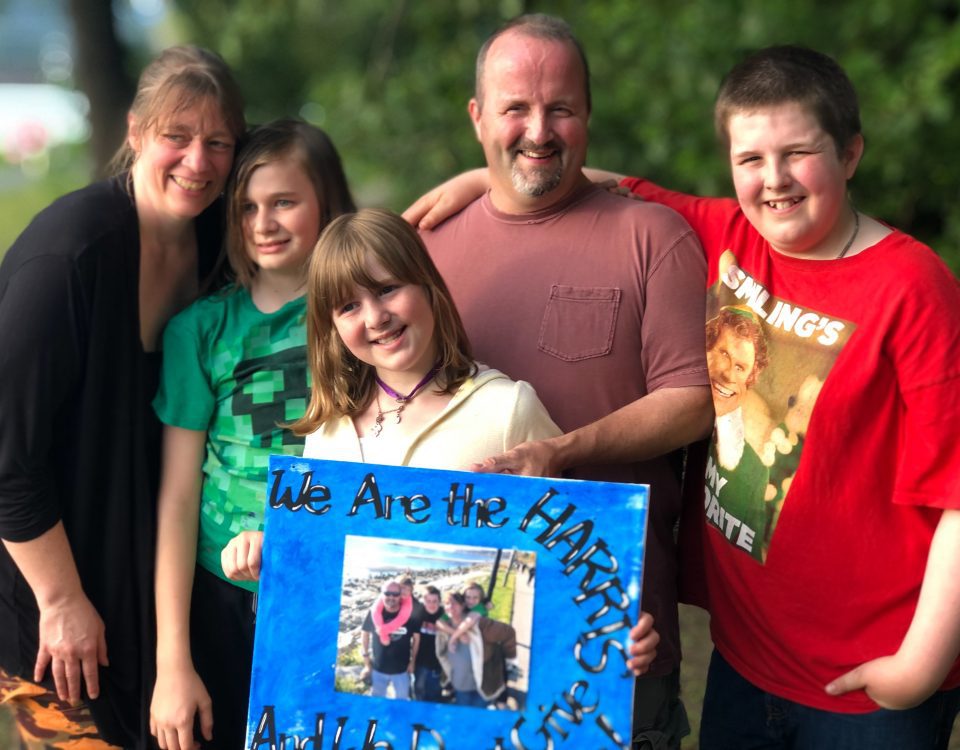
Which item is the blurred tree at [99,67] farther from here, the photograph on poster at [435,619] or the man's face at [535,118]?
the photograph on poster at [435,619]

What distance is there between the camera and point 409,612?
2.16 meters

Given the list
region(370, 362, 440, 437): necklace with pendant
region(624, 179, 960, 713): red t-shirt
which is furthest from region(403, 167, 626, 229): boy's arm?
region(624, 179, 960, 713): red t-shirt

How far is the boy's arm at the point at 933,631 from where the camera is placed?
7.20ft

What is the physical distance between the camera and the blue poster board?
2.10 metres

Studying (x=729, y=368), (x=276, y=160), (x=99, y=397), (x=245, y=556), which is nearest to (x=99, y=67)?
(x=276, y=160)

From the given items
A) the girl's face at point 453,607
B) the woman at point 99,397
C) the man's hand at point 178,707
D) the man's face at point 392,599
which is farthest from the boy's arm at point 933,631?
the woman at point 99,397

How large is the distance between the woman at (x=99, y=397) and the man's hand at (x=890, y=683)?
177 centimetres

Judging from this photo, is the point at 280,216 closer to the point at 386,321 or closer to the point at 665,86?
the point at 386,321

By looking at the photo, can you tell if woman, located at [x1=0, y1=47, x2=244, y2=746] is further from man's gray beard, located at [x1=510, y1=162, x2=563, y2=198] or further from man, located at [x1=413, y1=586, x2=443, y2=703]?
man, located at [x1=413, y1=586, x2=443, y2=703]

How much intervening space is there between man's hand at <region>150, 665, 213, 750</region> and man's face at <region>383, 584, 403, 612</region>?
88cm

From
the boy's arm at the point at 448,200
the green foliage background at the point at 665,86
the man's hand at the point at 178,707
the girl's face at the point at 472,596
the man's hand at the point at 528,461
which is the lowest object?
the man's hand at the point at 178,707

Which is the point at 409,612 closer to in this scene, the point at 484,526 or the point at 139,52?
the point at 484,526

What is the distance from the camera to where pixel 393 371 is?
2518mm

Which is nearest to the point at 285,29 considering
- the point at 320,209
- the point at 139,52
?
the point at 139,52
